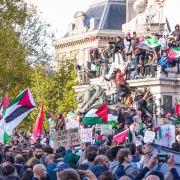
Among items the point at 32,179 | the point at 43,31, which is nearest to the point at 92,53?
the point at 43,31

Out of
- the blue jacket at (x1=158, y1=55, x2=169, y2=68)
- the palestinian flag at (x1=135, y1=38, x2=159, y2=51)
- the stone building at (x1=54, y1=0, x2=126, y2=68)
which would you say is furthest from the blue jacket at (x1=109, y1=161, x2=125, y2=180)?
the stone building at (x1=54, y1=0, x2=126, y2=68)

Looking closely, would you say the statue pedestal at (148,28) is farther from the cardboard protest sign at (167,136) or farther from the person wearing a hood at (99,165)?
the person wearing a hood at (99,165)

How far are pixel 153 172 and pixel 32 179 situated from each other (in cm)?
200

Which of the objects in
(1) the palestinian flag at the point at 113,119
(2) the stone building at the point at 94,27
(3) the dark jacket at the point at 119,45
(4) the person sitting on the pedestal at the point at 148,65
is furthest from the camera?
(2) the stone building at the point at 94,27

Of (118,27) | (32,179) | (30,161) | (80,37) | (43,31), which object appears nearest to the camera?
(32,179)

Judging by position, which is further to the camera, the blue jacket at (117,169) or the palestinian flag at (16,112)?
the palestinian flag at (16,112)

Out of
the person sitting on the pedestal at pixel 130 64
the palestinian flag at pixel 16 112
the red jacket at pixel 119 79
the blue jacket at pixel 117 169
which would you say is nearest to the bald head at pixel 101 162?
the blue jacket at pixel 117 169

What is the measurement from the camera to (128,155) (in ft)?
32.7

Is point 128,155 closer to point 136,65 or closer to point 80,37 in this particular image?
point 136,65

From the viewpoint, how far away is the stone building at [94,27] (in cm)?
7931

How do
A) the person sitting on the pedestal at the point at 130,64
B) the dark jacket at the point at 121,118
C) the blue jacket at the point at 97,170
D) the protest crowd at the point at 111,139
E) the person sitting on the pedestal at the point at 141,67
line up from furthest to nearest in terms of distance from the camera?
1. the person sitting on the pedestal at the point at 130,64
2. the person sitting on the pedestal at the point at 141,67
3. the dark jacket at the point at 121,118
4. the blue jacket at the point at 97,170
5. the protest crowd at the point at 111,139

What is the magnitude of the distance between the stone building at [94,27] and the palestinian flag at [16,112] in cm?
5588

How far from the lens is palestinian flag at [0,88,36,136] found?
17250mm

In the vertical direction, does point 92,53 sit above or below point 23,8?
below
